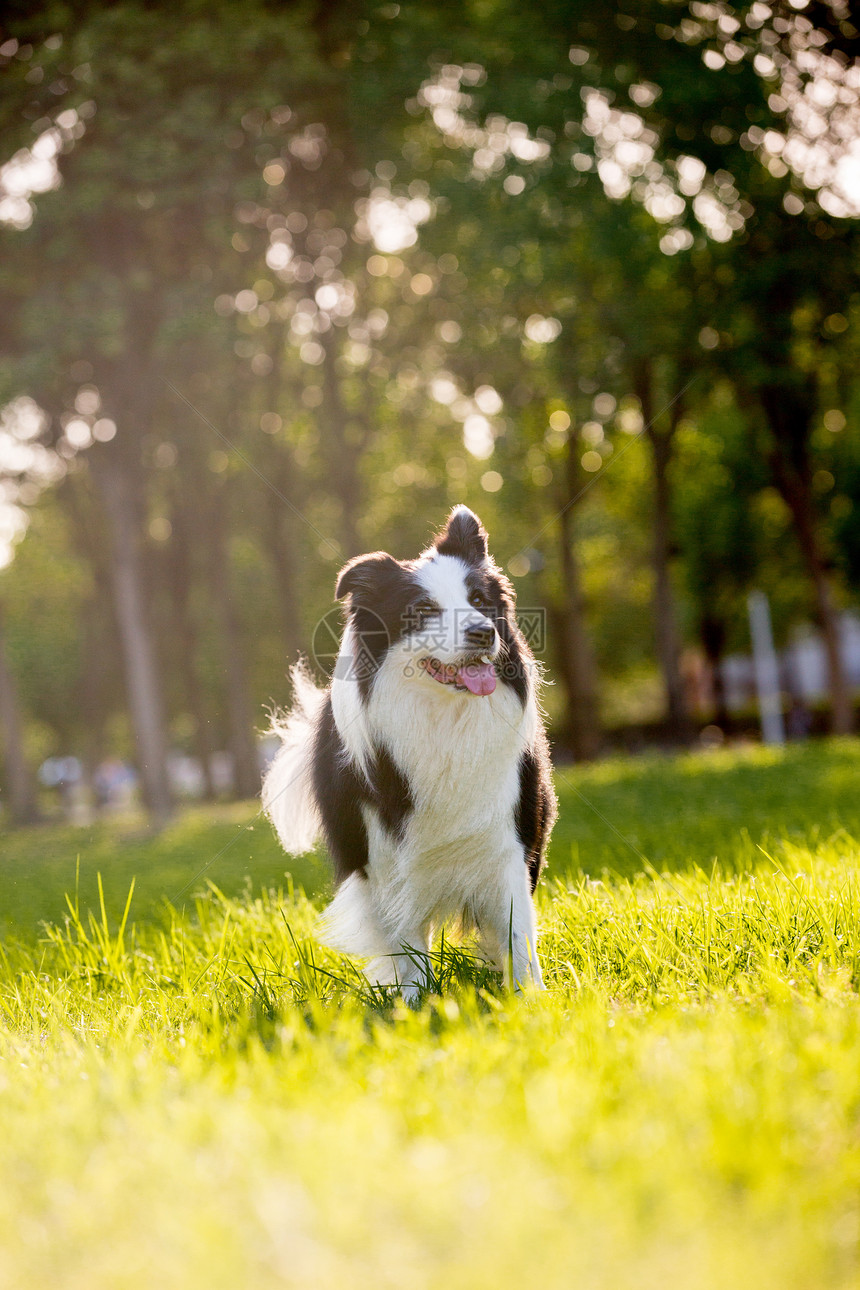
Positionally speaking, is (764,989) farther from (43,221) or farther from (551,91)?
(43,221)

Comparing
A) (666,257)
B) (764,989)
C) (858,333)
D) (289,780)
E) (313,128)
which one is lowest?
(764,989)

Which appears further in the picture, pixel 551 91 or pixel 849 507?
pixel 849 507

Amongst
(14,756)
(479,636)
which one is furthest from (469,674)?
(14,756)

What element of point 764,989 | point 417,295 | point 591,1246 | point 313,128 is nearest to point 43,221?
point 313,128

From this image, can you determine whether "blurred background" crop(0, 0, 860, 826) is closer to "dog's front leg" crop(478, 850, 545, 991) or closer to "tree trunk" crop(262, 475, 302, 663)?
"tree trunk" crop(262, 475, 302, 663)

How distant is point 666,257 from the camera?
16.3m

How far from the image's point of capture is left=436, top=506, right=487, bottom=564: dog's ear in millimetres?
4684

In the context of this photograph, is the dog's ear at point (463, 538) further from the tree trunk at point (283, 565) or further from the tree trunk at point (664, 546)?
the tree trunk at point (283, 565)

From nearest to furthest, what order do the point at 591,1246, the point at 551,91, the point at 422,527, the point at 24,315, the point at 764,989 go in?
the point at 591,1246
the point at 764,989
the point at 551,91
the point at 24,315
the point at 422,527

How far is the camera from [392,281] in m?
19.8

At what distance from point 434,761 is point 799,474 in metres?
16.4

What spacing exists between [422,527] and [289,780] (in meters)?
20.4

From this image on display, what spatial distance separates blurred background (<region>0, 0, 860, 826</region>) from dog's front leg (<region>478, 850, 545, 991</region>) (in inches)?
456

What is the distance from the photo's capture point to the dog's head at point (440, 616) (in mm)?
4219
